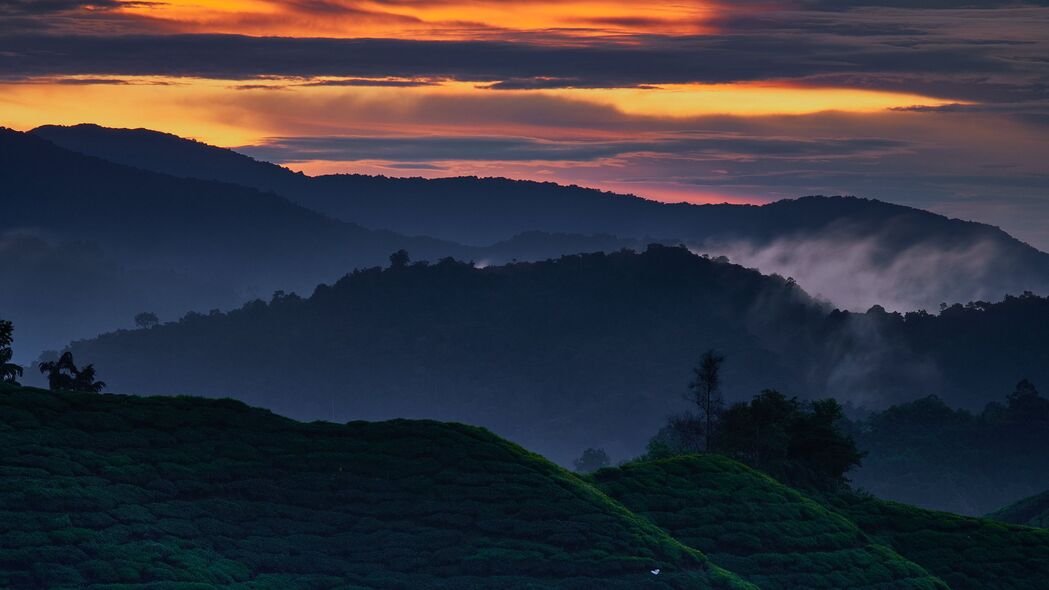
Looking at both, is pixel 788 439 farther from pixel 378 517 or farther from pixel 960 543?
pixel 378 517

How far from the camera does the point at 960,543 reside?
81.4 metres

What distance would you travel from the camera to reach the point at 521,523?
65625 mm

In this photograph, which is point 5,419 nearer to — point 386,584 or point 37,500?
point 37,500

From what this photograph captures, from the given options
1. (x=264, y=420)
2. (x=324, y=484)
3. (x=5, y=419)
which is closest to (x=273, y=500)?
(x=324, y=484)

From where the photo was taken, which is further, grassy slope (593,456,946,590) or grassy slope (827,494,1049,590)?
grassy slope (827,494,1049,590)

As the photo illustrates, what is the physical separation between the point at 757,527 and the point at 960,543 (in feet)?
49.6

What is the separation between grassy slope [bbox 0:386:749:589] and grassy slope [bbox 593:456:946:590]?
464 centimetres

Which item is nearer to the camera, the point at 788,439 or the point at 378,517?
the point at 378,517

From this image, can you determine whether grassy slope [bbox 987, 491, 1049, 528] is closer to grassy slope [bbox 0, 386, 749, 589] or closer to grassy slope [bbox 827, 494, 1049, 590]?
grassy slope [bbox 827, 494, 1049, 590]

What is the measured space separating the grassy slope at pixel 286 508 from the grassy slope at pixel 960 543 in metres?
19.7

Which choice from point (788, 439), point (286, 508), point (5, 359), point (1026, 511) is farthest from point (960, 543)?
point (5, 359)

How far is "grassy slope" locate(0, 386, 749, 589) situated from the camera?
56.9 meters

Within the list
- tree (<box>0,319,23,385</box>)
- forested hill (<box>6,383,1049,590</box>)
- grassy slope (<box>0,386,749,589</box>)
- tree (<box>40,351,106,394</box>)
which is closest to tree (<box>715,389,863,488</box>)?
forested hill (<box>6,383,1049,590</box>)

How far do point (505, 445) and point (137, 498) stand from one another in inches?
800
